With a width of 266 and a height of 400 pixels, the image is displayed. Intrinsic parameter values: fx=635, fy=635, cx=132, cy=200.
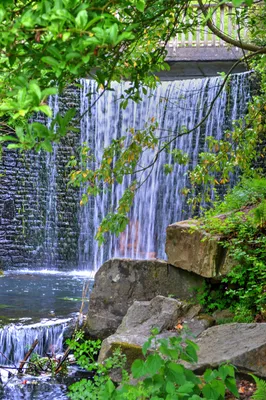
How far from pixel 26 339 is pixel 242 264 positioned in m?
2.85

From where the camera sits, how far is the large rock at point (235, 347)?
186 inches

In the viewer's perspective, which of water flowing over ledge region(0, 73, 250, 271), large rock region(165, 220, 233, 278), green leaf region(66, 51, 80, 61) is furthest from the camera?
water flowing over ledge region(0, 73, 250, 271)

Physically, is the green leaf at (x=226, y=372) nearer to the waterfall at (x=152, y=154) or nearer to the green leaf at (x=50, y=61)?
the green leaf at (x=50, y=61)

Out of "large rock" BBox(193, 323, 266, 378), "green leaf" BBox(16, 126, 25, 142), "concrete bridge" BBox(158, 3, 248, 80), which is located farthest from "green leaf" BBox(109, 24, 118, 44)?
"concrete bridge" BBox(158, 3, 248, 80)

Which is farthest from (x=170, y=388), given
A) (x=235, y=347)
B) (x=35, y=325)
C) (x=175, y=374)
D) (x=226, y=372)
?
(x=35, y=325)

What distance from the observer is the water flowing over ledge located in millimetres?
14523

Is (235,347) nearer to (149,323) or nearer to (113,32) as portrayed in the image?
(149,323)

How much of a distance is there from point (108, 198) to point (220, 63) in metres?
4.24

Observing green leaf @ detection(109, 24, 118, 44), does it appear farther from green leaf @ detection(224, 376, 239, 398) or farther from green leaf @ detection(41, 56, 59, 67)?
green leaf @ detection(224, 376, 239, 398)

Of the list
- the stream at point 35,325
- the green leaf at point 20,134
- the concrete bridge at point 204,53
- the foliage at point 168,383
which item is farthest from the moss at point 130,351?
the concrete bridge at point 204,53

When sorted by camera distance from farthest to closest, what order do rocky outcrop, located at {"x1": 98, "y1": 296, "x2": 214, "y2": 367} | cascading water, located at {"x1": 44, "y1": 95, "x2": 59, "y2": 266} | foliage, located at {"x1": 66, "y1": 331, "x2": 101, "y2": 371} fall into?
cascading water, located at {"x1": 44, "y1": 95, "x2": 59, "y2": 266} → rocky outcrop, located at {"x1": 98, "y1": 296, "x2": 214, "y2": 367} → foliage, located at {"x1": 66, "y1": 331, "x2": 101, "y2": 371}

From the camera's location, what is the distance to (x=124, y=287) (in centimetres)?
743

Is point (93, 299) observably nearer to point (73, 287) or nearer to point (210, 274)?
point (210, 274)

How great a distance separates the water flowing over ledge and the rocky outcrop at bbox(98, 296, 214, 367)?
778cm
